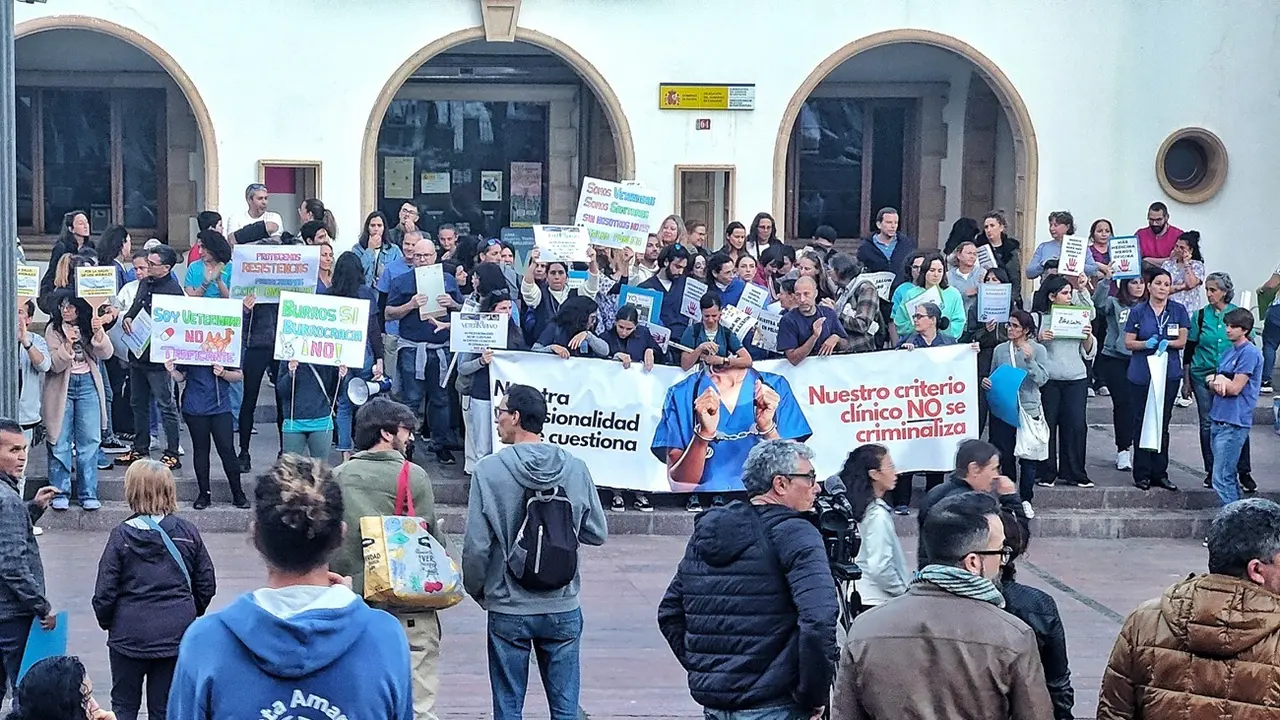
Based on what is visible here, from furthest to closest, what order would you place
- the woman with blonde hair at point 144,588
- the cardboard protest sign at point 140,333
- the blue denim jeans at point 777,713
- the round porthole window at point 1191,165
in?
the round porthole window at point 1191,165
the cardboard protest sign at point 140,333
the woman with blonde hair at point 144,588
the blue denim jeans at point 777,713

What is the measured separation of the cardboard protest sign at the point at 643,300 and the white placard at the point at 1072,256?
343 centimetres

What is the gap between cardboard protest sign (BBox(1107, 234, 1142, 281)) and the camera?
51.9 feet

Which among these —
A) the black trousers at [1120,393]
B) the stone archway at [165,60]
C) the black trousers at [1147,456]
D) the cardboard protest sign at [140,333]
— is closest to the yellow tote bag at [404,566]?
the cardboard protest sign at [140,333]

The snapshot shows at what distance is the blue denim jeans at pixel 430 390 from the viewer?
13664 millimetres

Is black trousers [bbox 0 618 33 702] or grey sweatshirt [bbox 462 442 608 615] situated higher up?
grey sweatshirt [bbox 462 442 608 615]

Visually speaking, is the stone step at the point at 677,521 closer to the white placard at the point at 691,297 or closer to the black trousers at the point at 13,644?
the white placard at the point at 691,297

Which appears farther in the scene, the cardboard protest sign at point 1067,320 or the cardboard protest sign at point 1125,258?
the cardboard protest sign at point 1125,258

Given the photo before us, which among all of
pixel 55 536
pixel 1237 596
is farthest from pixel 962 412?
pixel 1237 596

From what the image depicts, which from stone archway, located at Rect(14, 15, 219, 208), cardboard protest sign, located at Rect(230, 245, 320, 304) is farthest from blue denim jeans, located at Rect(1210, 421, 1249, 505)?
stone archway, located at Rect(14, 15, 219, 208)

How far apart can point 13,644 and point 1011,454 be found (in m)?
8.14

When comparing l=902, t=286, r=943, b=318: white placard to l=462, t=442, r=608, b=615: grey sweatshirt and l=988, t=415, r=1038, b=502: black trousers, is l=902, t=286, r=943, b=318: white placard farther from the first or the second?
l=462, t=442, r=608, b=615: grey sweatshirt

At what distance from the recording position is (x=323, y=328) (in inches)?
494

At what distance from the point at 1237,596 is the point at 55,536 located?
9364 millimetres

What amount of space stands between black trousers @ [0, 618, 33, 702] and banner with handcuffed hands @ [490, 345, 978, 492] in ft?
18.9
